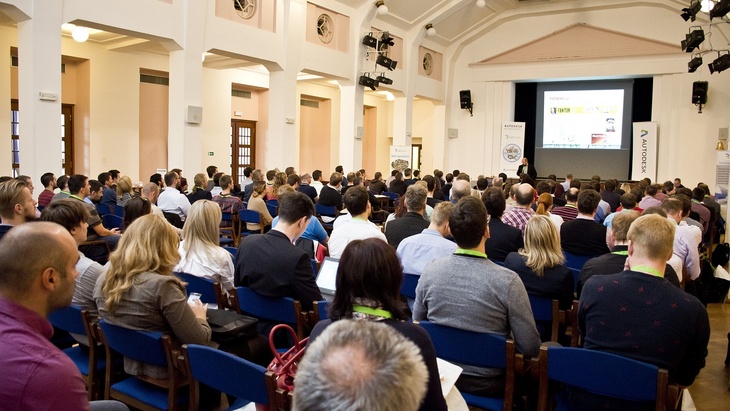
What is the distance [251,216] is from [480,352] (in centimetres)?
521

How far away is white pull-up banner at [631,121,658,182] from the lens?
51.2ft

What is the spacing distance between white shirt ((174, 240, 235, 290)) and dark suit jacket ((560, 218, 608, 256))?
2.96 m

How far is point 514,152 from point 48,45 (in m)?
12.8

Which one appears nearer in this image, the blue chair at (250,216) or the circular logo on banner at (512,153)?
the blue chair at (250,216)

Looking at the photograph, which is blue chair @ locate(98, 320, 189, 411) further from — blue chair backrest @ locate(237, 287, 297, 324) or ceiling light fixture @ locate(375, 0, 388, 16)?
ceiling light fixture @ locate(375, 0, 388, 16)

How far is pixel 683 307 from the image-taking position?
7.55 feet

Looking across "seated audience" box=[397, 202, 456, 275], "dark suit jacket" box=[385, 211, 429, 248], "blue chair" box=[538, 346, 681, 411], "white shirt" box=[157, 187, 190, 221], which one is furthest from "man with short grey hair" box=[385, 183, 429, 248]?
"white shirt" box=[157, 187, 190, 221]

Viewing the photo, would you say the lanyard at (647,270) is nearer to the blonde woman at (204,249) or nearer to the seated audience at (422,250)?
the seated audience at (422,250)

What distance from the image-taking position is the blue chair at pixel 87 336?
2742 mm

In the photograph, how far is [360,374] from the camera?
0.93 m

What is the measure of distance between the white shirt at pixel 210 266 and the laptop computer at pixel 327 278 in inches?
21.9

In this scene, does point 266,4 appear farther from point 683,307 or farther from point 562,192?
point 683,307

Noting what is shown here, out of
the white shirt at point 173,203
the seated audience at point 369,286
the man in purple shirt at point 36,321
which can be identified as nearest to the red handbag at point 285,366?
the seated audience at point 369,286

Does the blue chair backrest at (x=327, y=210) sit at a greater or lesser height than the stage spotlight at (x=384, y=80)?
lesser
